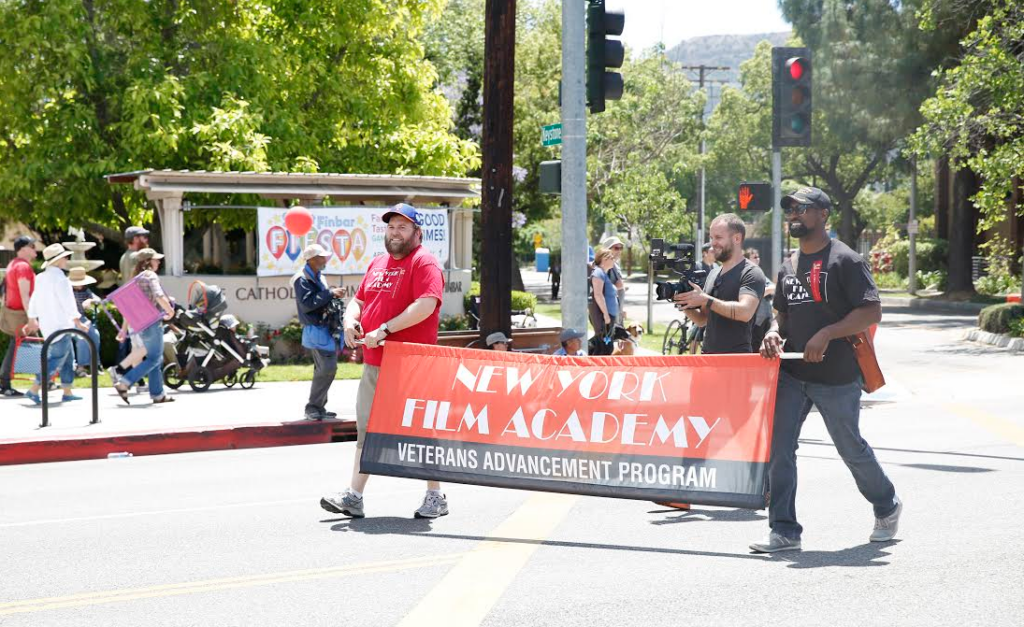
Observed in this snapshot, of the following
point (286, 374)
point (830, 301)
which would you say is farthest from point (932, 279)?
point (830, 301)

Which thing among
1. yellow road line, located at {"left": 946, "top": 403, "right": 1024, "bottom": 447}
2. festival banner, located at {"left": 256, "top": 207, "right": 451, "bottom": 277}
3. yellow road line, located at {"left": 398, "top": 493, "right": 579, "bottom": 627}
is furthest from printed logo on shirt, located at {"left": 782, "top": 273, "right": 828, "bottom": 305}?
festival banner, located at {"left": 256, "top": 207, "right": 451, "bottom": 277}

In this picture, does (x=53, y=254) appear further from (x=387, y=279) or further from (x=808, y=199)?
(x=808, y=199)

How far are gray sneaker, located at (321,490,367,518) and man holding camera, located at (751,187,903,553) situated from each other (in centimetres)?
254

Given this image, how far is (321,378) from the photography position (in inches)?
447

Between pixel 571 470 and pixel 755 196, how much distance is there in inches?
293

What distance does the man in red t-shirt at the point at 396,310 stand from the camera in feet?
23.9

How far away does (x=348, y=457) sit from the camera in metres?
10.4

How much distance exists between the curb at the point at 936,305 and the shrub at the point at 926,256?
6.72 metres

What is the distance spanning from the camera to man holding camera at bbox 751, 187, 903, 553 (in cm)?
634

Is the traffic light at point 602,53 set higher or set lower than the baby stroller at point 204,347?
higher

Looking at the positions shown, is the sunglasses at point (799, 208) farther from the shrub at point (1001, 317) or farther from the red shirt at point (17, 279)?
the shrub at point (1001, 317)

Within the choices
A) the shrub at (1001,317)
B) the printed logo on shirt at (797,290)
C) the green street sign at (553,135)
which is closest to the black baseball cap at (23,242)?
the green street sign at (553,135)

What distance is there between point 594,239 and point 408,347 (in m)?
79.1

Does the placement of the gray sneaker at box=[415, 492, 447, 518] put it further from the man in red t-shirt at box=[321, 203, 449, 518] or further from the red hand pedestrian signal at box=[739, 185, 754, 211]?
the red hand pedestrian signal at box=[739, 185, 754, 211]
